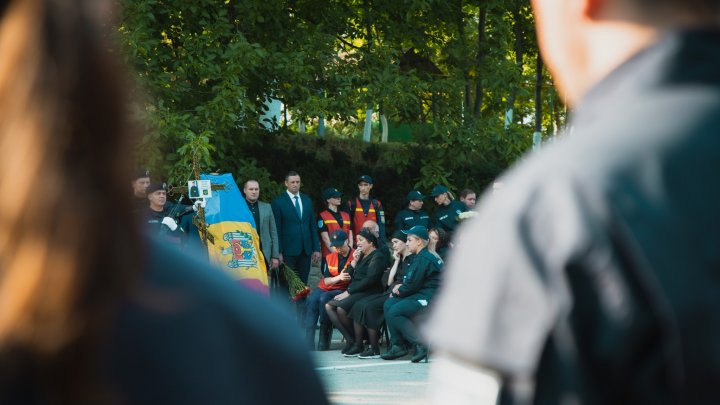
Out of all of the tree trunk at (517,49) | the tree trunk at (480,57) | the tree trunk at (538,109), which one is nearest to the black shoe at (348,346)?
the tree trunk at (538,109)

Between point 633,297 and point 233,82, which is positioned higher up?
point 233,82

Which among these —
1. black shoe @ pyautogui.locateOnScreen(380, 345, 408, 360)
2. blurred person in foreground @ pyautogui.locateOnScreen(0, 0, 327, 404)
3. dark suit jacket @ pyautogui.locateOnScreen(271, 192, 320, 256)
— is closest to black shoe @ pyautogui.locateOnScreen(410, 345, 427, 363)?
black shoe @ pyautogui.locateOnScreen(380, 345, 408, 360)

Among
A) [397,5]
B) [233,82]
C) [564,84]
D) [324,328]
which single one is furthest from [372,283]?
[564,84]

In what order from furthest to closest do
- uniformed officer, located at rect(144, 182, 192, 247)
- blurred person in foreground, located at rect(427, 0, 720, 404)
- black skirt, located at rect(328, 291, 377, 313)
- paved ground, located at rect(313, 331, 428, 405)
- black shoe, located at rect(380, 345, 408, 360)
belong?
black skirt, located at rect(328, 291, 377, 313)
black shoe, located at rect(380, 345, 408, 360)
uniformed officer, located at rect(144, 182, 192, 247)
paved ground, located at rect(313, 331, 428, 405)
blurred person in foreground, located at rect(427, 0, 720, 404)

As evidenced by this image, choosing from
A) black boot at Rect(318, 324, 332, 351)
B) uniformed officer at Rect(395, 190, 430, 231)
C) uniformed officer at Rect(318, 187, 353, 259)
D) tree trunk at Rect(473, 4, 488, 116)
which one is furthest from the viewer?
tree trunk at Rect(473, 4, 488, 116)

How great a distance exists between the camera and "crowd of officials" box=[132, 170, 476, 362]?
42.7ft

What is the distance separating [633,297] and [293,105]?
54.6ft

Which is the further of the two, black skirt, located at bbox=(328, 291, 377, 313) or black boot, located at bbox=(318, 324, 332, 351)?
black boot, located at bbox=(318, 324, 332, 351)

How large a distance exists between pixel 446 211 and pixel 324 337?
3651mm

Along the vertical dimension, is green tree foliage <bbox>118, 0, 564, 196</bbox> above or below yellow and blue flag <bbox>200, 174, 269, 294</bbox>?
above

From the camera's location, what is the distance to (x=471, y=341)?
1.30m

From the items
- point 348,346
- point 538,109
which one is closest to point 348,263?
point 348,346

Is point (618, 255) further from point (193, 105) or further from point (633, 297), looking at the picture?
point (193, 105)

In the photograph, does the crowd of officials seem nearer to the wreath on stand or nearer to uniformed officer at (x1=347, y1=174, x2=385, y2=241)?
the wreath on stand
